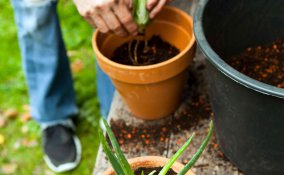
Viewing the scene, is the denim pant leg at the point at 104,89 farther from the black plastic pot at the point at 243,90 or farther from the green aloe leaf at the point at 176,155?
the green aloe leaf at the point at 176,155

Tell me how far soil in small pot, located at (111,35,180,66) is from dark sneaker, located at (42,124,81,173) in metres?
0.68

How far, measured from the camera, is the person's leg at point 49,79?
1.54 metres

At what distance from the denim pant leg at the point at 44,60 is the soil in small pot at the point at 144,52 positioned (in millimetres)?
346

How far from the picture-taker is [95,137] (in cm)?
202

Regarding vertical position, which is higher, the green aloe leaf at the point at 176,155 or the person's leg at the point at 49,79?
the green aloe leaf at the point at 176,155

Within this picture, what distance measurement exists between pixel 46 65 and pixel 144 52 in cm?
52

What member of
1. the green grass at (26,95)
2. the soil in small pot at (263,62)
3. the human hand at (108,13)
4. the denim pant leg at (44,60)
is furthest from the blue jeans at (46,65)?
the soil in small pot at (263,62)

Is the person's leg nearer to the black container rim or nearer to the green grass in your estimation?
the green grass

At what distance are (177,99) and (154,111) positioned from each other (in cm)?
9

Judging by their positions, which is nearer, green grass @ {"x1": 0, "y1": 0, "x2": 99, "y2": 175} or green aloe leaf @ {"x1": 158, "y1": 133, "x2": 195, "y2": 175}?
green aloe leaf @ {"x1": 158, "y1": 133, "x2": 195, "y2": 175}

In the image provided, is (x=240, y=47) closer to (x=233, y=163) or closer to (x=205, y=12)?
(x=205, y=12)

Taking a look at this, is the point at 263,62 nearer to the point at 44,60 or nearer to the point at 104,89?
the point at 104,89

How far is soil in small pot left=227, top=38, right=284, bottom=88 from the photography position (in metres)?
1.23

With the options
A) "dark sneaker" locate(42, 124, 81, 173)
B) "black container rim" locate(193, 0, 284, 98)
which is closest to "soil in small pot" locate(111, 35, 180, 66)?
"black container rim" locate(193, 0, 284, 98)
